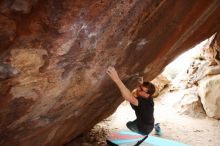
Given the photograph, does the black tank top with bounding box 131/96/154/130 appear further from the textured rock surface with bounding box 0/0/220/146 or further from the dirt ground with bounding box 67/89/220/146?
the dirt ground with bounding box 67/89/220/146

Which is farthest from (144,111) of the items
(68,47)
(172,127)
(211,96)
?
(211,96)

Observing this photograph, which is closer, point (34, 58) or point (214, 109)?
point (34, 58)

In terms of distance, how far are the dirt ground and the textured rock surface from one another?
10.0 feet

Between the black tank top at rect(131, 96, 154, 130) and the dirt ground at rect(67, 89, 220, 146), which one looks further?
the dirt ground at rect(67, 89, 220, 146)

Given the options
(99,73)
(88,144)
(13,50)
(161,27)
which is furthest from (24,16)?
(88,144)

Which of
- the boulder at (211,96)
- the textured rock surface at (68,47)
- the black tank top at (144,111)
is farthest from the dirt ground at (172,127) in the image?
the textured rock surface at (68,47)

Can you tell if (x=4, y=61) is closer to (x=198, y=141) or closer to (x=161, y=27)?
(x=161, y=27)

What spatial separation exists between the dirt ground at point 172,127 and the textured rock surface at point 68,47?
3.05m

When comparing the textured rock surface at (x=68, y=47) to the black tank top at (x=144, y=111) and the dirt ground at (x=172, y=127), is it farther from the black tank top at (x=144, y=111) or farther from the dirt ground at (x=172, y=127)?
the dirt ground at (x=172, y=127)

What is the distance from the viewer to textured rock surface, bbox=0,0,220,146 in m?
2.14

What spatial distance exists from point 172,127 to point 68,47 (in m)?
6.90

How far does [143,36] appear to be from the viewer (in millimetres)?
3316

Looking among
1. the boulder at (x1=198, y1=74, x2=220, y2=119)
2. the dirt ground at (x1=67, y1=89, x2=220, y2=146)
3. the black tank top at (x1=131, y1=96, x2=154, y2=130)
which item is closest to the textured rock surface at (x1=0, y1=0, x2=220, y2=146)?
the black tank top at (x1=131, y1=96, x2=154, y2=130)

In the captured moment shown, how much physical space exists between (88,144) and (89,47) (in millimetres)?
4421
